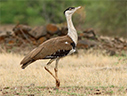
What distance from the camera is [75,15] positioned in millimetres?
24500

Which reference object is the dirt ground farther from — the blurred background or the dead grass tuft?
the blurred background

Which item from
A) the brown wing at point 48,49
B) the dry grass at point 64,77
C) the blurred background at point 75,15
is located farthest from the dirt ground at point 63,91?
the blurred background at point 75,15

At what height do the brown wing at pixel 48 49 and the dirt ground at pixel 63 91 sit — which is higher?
the brown wing at pixel 48 49

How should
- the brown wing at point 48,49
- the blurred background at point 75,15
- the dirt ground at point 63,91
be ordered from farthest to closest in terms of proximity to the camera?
1. the blurred background at point 75,15
2. the brown wing at point 48,49
3. the dirt ground at point 63,91

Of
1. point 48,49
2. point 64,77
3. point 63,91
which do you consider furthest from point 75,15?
point 63,91

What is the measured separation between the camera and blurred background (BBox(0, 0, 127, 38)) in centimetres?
2852

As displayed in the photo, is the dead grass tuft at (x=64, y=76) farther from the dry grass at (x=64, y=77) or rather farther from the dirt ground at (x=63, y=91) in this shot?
the dirt ground at (x=63, y=91)

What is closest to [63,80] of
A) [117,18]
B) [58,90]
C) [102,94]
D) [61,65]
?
[58,90]

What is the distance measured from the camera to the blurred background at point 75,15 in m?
28.5

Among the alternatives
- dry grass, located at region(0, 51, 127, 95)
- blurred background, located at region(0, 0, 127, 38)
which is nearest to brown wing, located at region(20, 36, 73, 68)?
dry grass, located at region(0, 51, 127, 95)

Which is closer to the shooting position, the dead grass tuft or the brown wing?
the brown wing

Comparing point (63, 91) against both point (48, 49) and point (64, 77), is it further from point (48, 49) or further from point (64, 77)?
point (64, 77)

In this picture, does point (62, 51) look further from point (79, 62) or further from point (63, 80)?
point (79, 62)

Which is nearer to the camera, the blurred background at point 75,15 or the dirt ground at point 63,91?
the dirt ground at point 63,91
